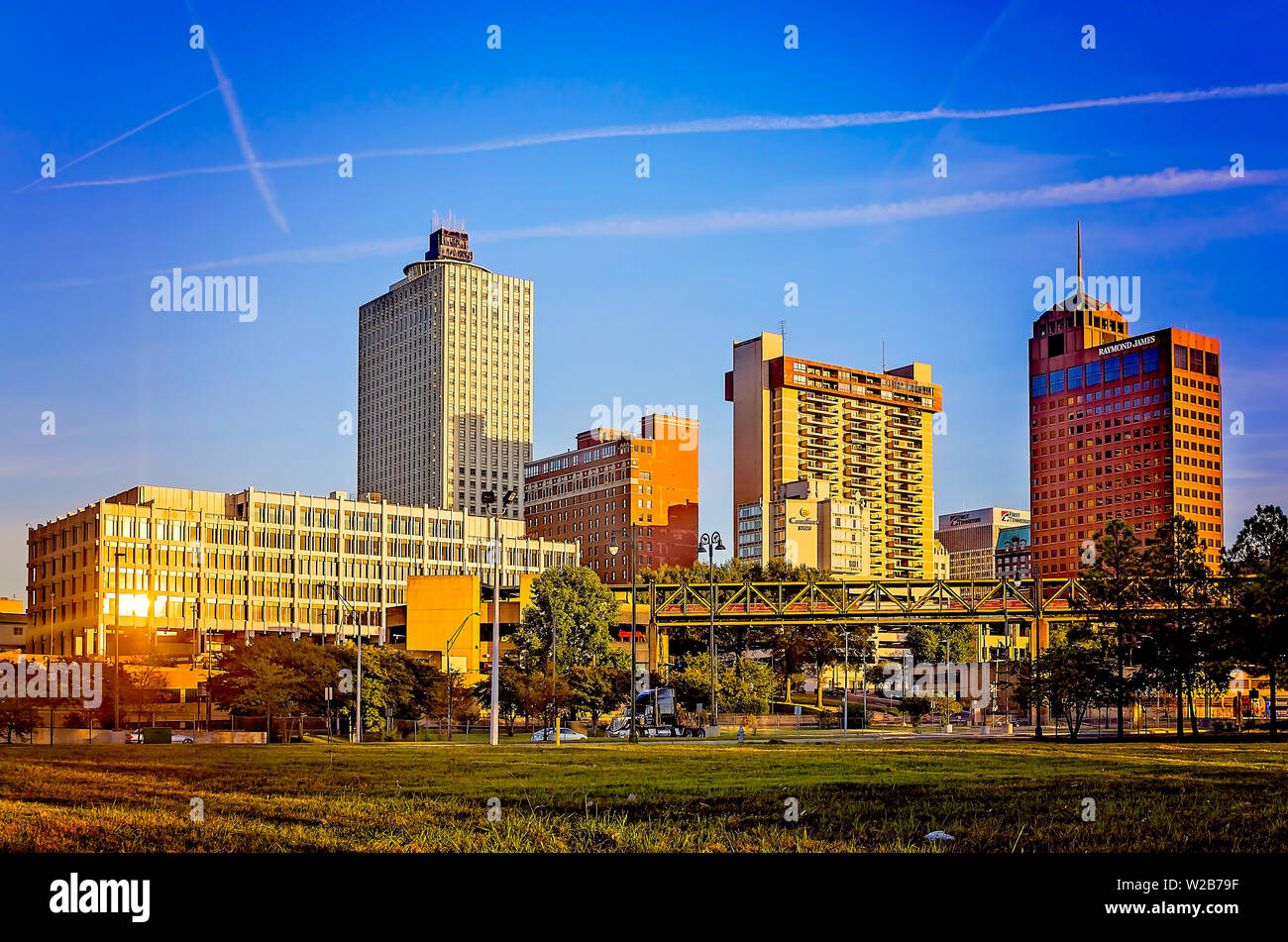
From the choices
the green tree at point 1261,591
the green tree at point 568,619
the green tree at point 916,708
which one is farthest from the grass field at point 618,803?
the green tree at point 568,619

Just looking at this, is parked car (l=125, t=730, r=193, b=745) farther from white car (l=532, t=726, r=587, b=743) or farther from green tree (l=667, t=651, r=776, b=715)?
green tree (l=667, t=651, r=776, b=715)

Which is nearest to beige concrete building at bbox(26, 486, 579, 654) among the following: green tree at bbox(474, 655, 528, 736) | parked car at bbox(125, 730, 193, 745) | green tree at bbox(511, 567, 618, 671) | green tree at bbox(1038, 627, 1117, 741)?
green tree at bbox(511, 567, 618, 671)

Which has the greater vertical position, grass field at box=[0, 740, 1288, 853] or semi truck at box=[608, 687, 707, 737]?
grass field at box=[0, 740, 1288, 853]

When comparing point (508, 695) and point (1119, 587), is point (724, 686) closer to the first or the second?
point (508, 695)

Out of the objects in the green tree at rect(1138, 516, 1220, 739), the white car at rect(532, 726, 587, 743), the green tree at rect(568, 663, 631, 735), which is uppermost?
the green tree at rect(1138, 516, 1220, 739)

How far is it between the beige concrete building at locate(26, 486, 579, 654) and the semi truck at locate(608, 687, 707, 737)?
165 ft

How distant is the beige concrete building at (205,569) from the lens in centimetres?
11762

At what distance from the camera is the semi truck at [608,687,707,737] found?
255 ft

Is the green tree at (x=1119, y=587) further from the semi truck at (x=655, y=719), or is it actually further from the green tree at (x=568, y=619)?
the green tree at (x=568, y=619)

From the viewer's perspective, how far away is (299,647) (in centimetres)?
7206

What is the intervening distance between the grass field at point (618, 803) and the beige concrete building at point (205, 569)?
8184 cm

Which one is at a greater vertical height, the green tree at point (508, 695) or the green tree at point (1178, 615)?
the green tree at point (1178, 615)
